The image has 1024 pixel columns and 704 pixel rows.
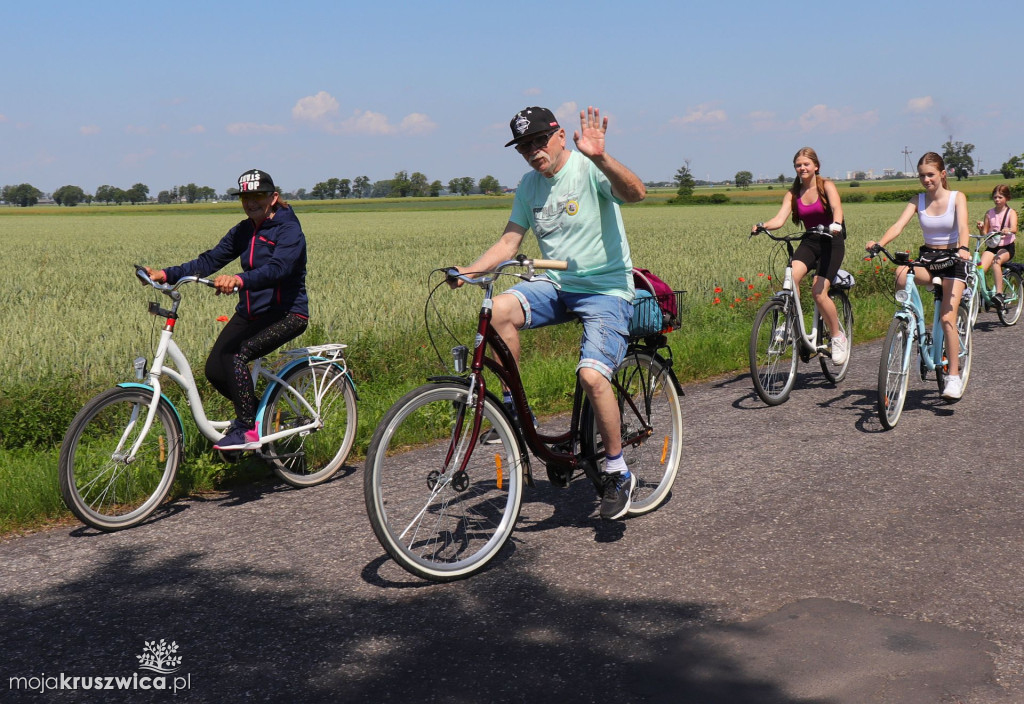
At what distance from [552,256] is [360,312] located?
24.0 ft

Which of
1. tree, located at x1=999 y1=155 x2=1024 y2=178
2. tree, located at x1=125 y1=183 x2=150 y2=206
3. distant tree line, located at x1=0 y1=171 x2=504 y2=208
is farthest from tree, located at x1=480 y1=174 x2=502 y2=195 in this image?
tree, located at x1=999 y1=155 x2=1024 y2=178

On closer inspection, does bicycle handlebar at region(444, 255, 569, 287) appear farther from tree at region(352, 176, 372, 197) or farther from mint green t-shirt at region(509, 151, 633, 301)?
tree at region(352, 176, 372, 197)

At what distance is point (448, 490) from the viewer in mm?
4582

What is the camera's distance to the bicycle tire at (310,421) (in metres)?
6.20

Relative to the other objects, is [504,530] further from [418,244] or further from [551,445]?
[418,244]

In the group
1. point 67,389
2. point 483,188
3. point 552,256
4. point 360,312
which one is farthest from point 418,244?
point 483,188

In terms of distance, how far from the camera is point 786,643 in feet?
12.3

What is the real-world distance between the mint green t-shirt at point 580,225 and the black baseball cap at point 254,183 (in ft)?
5.55

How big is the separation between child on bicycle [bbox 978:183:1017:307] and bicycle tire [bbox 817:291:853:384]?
15.8 feet

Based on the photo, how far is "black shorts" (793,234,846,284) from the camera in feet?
29.3

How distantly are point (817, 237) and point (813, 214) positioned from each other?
0.71 ft

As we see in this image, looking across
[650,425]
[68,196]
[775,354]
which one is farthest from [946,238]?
[68,196]

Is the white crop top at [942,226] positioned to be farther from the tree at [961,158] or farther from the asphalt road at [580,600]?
the tree at [961,158]

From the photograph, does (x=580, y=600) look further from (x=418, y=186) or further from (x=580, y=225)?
(x=418, y=186)
